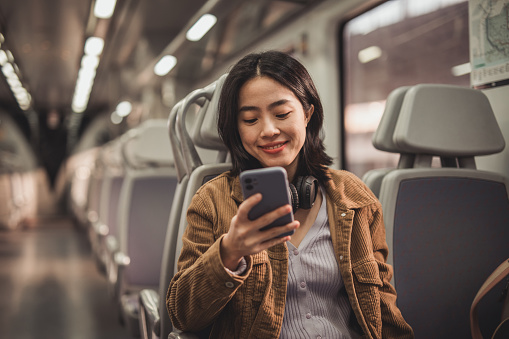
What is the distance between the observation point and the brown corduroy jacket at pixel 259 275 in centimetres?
124

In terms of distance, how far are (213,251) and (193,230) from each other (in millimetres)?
179

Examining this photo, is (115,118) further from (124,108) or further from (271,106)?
(271,106)

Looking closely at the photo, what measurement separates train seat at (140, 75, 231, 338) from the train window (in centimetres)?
179

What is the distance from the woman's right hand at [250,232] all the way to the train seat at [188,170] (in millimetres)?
623

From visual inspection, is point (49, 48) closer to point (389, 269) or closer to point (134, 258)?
point (134, 258)

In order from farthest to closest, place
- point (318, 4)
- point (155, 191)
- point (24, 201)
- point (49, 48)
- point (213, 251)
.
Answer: point (24, 201) → point (49, 48) → point (318, 4) → point (155, 191) → point (213, 251)

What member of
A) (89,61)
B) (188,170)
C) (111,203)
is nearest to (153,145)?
(188,170)

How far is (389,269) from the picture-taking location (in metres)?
1.51

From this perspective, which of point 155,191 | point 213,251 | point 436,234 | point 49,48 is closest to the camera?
→ point 213,251

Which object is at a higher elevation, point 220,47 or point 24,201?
point 220,47

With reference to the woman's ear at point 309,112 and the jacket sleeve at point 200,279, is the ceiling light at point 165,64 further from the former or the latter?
the jacket sleeve at point 200,279

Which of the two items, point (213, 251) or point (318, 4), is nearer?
point (213, 251)

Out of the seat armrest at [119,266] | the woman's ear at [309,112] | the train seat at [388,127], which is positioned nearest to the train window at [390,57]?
the train seat at [388,127]

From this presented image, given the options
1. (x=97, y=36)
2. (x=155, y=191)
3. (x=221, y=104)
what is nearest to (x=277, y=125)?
(x=221, y=104)
